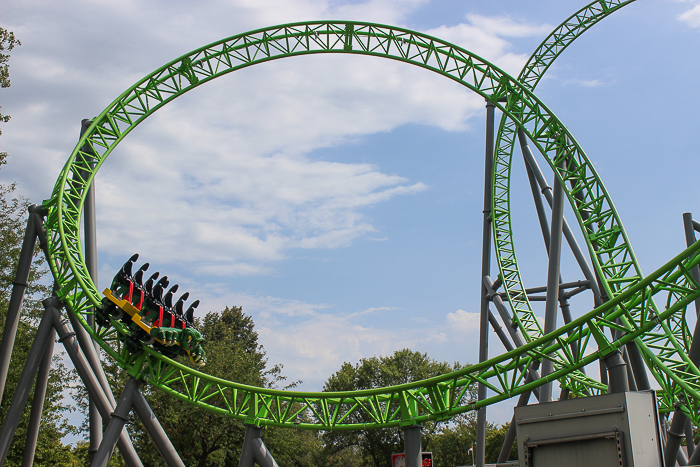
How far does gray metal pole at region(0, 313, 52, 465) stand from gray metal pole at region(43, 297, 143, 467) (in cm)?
23

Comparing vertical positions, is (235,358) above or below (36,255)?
below

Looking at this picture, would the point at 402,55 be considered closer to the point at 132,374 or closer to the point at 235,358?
the point at 132,374

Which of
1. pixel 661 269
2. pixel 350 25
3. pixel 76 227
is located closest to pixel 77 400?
pixel 76 227

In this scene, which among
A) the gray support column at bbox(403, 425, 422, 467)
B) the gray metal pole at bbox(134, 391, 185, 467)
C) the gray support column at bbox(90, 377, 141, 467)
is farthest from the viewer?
the gray metal pole at bbox(134, 391, 185, 467)

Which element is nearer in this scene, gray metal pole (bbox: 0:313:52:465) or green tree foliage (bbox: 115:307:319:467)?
gray metal pole (bbox: 0:313:52:465)

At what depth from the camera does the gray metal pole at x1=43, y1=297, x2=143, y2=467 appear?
1134 centimetres

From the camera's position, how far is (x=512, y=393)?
29.8ft

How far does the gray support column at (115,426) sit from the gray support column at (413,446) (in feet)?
16.5

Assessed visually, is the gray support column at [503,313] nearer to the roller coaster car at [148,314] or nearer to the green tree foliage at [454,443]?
the roller coaster car at [148,314]

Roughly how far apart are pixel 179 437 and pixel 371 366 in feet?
47.1

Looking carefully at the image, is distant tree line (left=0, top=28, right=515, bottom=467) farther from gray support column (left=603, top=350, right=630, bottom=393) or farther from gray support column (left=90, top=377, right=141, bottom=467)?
gray support column (left=603, top=350, right=630, bottom=393)

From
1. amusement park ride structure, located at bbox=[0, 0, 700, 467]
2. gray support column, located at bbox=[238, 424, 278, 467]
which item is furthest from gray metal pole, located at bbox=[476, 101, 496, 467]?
gray support column, located at bbox=[238, 424, 278, 467]

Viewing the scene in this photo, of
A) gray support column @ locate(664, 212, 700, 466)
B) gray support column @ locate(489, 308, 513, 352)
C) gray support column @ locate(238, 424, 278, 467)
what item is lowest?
gray support column @ locate(238, 424, 278, 467)

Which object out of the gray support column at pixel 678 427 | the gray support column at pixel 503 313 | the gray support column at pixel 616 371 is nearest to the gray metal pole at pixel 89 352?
the gray support column at pixel 503 313
